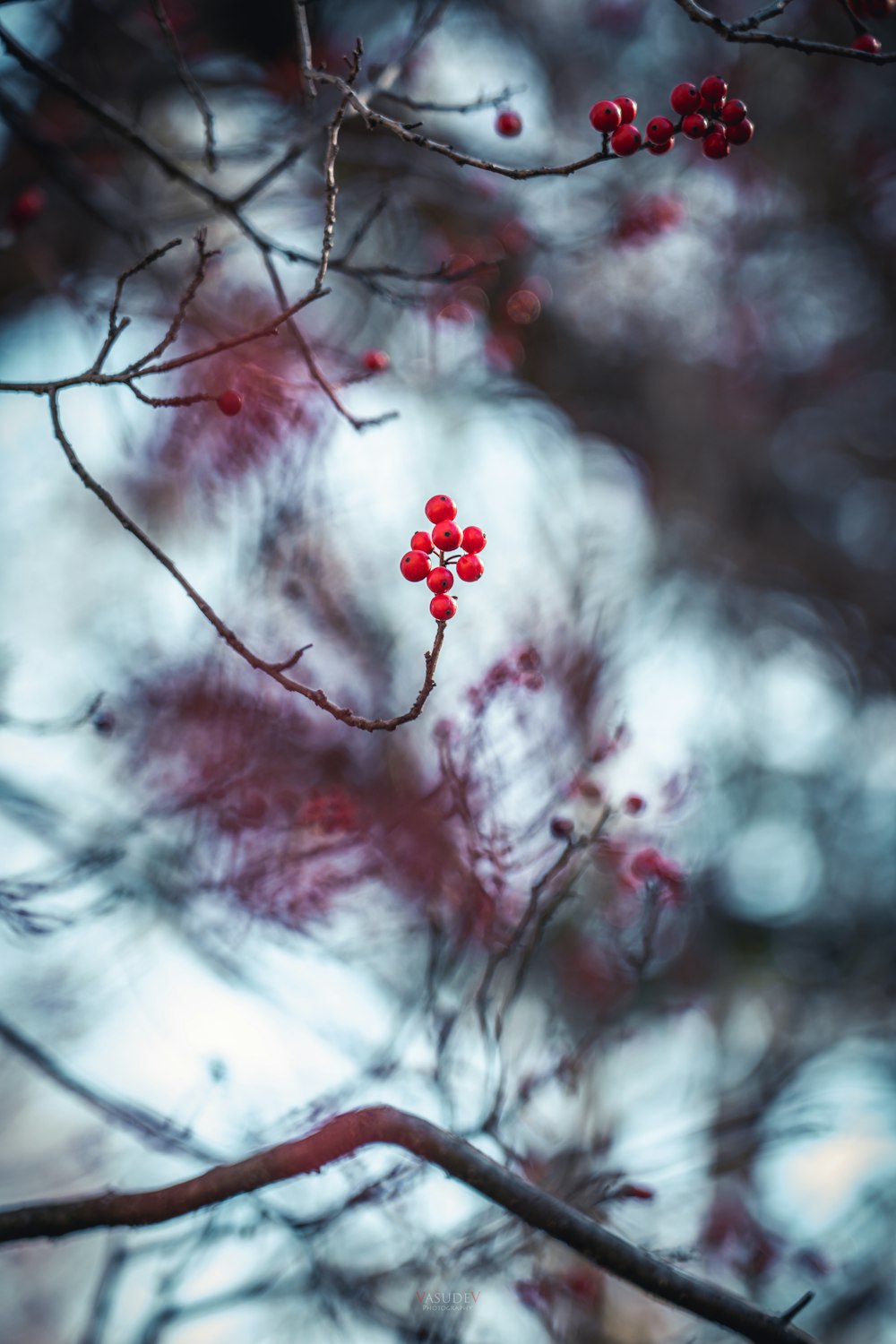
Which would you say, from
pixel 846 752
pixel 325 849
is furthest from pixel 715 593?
pixel 325 849

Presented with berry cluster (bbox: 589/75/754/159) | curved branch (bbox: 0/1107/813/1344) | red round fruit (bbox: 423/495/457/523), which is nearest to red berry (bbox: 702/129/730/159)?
berry cluster (bbox: 589/75/754/159)

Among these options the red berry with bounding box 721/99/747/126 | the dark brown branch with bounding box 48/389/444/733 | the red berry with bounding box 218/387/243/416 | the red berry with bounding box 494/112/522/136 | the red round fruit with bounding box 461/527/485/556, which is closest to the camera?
the dark brown branch with bounding box 48/389/444/733

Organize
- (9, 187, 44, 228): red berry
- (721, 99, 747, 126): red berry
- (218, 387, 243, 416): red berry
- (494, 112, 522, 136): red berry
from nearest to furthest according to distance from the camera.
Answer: (721, 99, 747, 126): red berry < (218, 387, 243, 416): red berry < (494, 112, 522, 136): red berry < (9, 187, 44, 228): red berry

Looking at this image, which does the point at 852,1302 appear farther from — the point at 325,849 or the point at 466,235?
the point at 466,235

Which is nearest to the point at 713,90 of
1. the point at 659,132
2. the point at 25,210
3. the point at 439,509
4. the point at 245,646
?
the point at 659,132

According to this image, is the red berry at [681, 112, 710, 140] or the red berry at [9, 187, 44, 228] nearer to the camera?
the red berry at [681, 112, 710, 140]

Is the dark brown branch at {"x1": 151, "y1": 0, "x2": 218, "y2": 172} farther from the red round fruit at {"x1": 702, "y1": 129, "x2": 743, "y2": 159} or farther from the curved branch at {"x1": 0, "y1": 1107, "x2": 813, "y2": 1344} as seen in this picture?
the curved branch at {"x1": 0, "y1": 1107, "x2": 813, "y2": 1344}

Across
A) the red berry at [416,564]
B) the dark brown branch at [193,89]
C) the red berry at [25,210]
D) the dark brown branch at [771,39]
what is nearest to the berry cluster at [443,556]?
the red berry at [416,564]


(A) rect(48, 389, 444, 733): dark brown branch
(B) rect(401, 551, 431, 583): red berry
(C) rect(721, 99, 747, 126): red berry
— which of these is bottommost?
(A) rect(48, 389, 444, 733): dark brown branch

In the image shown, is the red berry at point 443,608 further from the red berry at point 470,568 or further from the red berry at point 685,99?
the red berry at point 685,99
